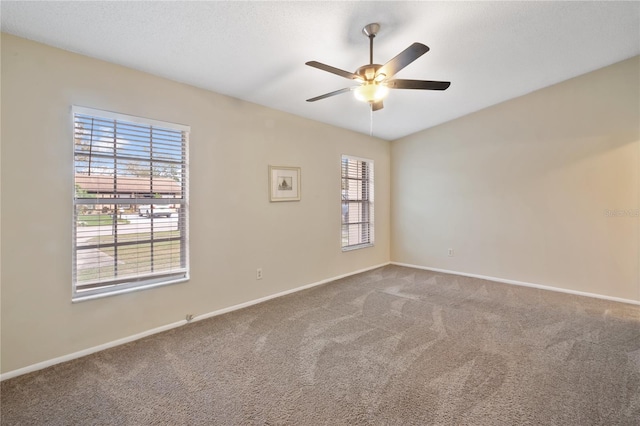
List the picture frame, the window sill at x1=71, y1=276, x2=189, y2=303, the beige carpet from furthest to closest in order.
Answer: the picture frame < the window sill at x1=71, y1=276, x2=189, y2=303 < the beige carpet

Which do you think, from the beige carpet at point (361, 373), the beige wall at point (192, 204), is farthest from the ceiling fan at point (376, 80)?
the beige carpet at point (361, 373)

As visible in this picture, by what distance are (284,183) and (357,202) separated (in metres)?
1.73

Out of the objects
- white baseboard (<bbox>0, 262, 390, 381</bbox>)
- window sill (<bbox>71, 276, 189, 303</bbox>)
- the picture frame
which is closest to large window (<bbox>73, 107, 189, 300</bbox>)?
window sill (<bbox>71, 276, 189, 303</bbox>)

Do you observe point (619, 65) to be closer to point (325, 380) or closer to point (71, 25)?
point (325, 380)

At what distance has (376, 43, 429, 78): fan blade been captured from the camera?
1.78 metres

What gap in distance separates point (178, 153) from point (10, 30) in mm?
1357

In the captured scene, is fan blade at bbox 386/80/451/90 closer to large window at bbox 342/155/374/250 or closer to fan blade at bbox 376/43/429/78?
fan blade at bbox 376/43/429/78

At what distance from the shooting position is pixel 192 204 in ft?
9.81

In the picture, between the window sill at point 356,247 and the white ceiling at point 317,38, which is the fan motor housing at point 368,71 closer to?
the white ceiling at point 317,38

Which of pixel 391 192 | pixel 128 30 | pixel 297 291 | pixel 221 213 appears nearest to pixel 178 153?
pixel 221 213

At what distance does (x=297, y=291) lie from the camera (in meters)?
3.99

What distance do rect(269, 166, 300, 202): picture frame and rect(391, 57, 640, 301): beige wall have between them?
2493mm

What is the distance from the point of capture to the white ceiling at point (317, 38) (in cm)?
198

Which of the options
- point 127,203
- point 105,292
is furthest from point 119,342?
point 127,203
